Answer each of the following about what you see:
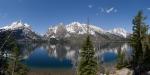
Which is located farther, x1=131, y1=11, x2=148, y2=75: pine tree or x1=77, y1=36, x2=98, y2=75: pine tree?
x1=131, y1=11, x2=148, y2=75: pine tree

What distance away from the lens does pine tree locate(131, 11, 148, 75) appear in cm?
7509

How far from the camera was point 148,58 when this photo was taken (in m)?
72.9

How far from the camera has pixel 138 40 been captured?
7806 cm

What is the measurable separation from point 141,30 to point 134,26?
2.31 meters

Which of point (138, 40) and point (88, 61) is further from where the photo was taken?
point (138, 40)

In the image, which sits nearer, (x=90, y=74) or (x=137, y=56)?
(x=90, y=74)

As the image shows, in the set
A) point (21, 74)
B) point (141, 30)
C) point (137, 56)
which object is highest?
point (141, 30)

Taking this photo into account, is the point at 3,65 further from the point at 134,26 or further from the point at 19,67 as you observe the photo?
the point at 134,26

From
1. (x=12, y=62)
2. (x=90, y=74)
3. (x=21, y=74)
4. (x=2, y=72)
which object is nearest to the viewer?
(x=90, y=74)

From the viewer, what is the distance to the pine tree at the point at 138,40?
75.1 metres

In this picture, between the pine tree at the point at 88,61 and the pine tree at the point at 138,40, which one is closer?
the pine tree at the point at 88,61

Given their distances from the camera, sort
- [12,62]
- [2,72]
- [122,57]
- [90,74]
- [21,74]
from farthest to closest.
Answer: [122,57] < [2,72] < [21,74] < [12,62] < [90,74]

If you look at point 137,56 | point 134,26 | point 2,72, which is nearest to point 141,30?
point 134,26

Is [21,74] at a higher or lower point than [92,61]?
lower
